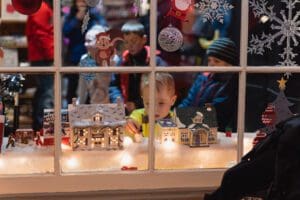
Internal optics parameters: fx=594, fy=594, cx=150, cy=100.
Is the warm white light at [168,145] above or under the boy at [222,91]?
under

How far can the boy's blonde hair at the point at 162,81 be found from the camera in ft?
5.94

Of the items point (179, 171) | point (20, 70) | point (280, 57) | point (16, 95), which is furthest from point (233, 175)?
point (16, 95)

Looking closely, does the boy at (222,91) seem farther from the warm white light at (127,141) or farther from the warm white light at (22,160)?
the warm white light at (22,160)

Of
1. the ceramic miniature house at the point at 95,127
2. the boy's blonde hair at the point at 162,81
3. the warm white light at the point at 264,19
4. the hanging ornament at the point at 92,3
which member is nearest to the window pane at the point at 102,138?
the ceramic miniature house at the point at 95,127

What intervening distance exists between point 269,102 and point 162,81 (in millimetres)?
344

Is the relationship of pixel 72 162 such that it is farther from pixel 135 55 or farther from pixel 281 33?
pixel 281 33

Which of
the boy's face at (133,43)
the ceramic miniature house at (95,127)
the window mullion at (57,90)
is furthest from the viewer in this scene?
the boy's face at (133,43)

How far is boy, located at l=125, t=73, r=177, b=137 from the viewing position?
1836 mm

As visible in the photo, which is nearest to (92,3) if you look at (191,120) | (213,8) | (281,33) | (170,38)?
(170,38)

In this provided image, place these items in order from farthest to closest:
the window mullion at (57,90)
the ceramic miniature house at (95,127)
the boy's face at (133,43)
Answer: the boy's face at (133,43), the ceramic miniature house at (95,127), the window mullion at (57,90)

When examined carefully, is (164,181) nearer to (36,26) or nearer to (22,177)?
(22,177)

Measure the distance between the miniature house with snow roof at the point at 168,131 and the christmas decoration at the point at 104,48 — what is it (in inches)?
10.0

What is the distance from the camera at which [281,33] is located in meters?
1.83

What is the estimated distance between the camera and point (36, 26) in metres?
3.38
